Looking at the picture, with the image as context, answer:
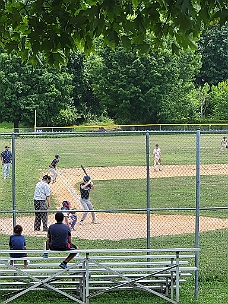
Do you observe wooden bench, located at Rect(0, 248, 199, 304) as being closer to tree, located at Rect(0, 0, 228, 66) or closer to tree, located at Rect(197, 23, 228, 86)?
tree, located at Rect(0, 0, 228, 66)

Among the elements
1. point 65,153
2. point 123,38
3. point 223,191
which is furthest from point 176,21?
point 65,153

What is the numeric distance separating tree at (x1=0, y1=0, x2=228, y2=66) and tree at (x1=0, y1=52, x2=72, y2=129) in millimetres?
54727

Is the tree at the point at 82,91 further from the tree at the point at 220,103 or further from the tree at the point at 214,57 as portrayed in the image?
the tree at the point at 214,57

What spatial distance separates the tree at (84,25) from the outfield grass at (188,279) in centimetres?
369

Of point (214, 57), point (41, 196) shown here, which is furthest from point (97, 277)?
point (214, 57)

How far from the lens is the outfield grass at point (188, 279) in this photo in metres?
10.1

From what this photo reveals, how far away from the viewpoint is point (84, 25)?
7691mm

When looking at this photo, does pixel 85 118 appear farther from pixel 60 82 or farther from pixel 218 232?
pixel 218 232

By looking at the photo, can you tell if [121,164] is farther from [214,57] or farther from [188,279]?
[214,57]

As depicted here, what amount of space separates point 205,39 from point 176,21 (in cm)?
7563

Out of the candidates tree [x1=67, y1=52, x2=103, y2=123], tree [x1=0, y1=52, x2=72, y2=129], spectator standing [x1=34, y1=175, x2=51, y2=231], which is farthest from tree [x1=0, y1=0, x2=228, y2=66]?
tree [x1=67, y1=52, x2=103, y2=123]

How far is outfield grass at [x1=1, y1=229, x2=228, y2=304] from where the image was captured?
10.1m

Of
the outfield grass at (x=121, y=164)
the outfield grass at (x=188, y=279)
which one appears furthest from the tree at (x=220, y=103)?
the outfield grass at (x=188, y=279)

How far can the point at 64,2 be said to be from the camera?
307 inches
